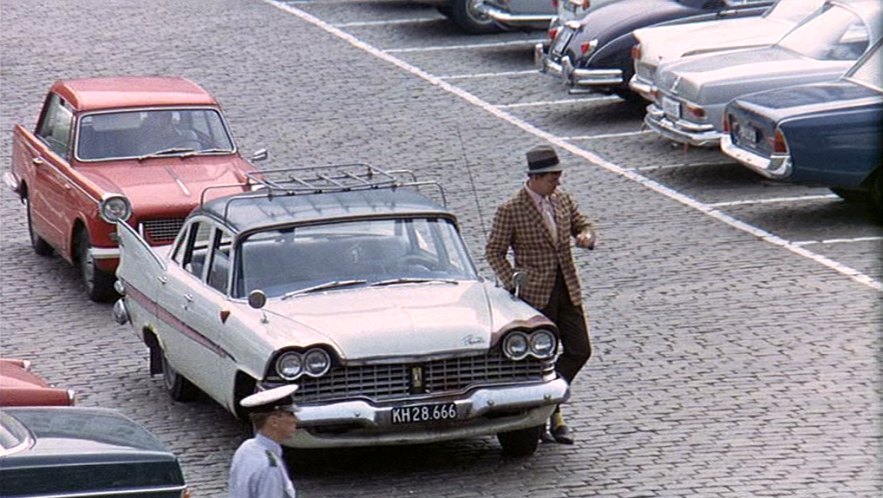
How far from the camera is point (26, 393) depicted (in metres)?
10.8

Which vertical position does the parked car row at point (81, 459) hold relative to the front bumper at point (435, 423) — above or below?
above

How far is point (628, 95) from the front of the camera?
76.2 feet

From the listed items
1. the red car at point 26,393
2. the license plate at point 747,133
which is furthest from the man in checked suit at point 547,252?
the license plate at point 747,133

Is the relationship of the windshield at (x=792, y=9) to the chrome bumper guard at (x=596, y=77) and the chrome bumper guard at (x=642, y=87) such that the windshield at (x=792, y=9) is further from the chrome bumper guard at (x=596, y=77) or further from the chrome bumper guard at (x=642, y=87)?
the chrome bumper guard at (x=596, y=77)

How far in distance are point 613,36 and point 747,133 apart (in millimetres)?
5009

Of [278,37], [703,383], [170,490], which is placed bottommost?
[278,37]

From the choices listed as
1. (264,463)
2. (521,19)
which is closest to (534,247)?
(264,463)

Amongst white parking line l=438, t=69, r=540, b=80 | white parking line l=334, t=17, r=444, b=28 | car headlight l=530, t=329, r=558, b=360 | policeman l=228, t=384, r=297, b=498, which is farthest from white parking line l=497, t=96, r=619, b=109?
policeman l=228, t=384, r=297, b=498

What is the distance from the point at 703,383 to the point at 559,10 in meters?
13.2

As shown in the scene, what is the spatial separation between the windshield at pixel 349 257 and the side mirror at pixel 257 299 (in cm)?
39

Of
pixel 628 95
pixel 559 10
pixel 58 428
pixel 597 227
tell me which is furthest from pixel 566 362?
pixel 559 10

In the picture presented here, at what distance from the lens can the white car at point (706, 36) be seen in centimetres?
2081

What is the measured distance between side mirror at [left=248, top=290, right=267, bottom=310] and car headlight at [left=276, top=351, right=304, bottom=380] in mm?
567

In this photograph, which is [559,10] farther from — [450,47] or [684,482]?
[684,482]
